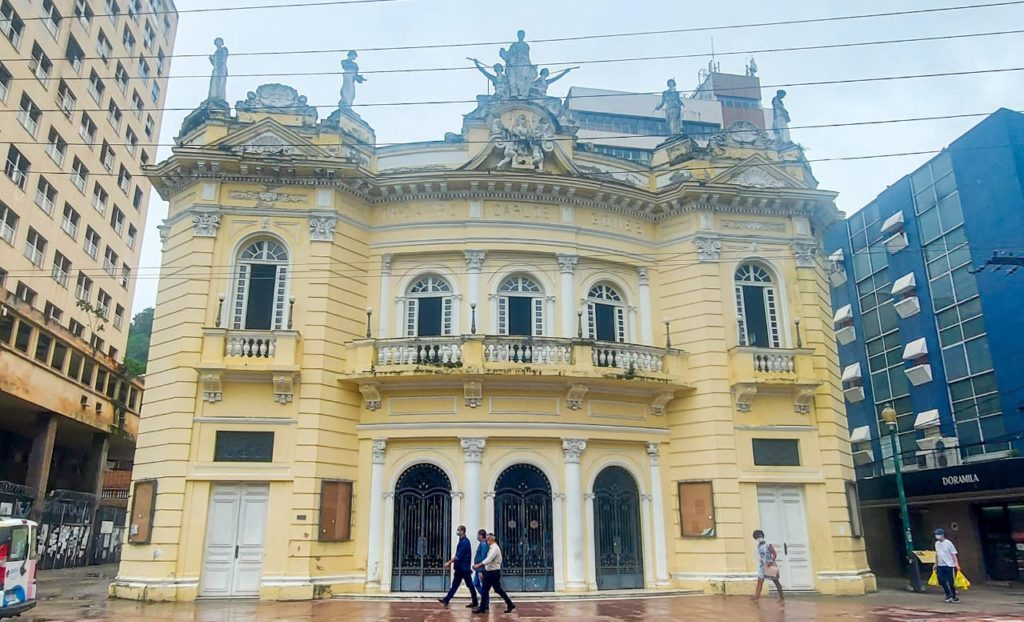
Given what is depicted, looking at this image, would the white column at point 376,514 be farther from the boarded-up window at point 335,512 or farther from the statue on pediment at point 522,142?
the statue on pediment at point 522,142

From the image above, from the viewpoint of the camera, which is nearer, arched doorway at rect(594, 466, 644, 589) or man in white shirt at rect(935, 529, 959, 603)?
man in white shirt at rect(935, 529, 959, 603)

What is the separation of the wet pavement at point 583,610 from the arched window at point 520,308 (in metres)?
6.28

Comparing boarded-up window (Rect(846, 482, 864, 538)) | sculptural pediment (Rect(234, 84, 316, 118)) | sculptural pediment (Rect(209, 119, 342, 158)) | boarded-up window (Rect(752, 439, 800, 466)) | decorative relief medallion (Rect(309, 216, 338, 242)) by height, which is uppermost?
sculptural pediment (Rect(234, 84, 316, 118))

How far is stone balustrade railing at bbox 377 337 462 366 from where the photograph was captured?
54.2ft

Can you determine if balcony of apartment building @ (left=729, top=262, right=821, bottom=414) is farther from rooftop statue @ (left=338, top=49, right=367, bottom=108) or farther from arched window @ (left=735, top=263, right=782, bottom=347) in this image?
rooftop statue @ (left=338, top=49, right=367, bottom=108)

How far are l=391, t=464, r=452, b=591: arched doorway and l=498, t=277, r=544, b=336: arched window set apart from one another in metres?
3.85

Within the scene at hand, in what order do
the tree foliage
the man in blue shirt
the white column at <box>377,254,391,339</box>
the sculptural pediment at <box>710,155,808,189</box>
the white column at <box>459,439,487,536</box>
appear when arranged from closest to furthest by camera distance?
the man in blue shirt
the white column at <box>459,439,487,536</box>
the white column at <box>377,254,391,339</box>
the sculptural pediment at <box>710,155,808,189</box>
the tree foliage

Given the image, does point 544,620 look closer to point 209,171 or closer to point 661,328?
point 661,328

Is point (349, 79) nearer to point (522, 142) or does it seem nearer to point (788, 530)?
point (522, 142)

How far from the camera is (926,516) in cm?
2477

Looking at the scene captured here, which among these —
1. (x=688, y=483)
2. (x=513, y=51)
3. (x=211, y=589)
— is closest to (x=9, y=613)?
(x=211, y=589)

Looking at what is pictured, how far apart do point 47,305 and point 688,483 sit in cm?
2926

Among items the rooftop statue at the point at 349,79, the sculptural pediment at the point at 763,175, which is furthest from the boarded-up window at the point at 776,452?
the rooftop statue at the point at 349,79

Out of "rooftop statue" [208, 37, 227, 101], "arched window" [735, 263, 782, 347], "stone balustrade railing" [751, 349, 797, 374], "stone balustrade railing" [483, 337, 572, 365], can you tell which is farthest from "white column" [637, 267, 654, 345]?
"rooftop statue" [208, 37, 227, 101]
